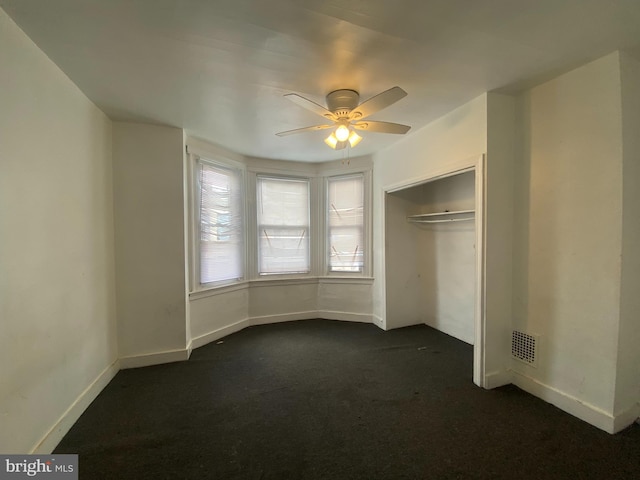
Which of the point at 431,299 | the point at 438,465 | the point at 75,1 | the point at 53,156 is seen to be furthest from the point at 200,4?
the point at 431,299

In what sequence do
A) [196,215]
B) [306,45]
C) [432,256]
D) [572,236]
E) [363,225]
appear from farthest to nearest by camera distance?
[363,225]
[432,256]
[196,215]
[572,236]
[306,45]

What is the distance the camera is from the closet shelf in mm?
3217

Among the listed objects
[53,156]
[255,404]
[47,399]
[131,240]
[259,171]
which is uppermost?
[259,171]

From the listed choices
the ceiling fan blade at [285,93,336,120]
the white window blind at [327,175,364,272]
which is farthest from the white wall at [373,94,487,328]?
the ceiling fan blade at [285,93,336,120]

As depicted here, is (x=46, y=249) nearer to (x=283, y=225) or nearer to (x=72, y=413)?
(x=72, y=413)

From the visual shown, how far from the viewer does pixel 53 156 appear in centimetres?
186

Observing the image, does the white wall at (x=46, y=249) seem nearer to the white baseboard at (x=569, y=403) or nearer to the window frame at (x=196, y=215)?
the window frame at (x=196, y=215)

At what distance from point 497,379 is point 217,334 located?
3156mm

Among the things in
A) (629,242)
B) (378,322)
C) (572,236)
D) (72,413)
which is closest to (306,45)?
(572,236)

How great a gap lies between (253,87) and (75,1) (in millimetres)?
1042

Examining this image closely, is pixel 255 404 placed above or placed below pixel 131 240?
below

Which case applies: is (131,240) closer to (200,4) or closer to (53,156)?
(53,156)

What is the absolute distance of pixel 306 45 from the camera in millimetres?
1651

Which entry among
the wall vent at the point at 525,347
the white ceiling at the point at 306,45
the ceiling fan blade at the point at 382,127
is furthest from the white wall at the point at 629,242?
the ceiling fan blade at the point at 382,127
